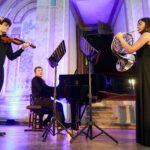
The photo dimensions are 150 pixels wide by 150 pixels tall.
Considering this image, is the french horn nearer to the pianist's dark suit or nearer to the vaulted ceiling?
the pianist's dark suit

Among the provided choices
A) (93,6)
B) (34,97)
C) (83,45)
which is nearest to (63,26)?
(93,6)

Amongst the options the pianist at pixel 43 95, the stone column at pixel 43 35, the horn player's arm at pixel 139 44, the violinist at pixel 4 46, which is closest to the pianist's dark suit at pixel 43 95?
the pianist at pixel 43 95

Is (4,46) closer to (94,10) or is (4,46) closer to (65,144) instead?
(65,144)

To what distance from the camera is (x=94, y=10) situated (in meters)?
7.78

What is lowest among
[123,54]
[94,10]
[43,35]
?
[123,54]

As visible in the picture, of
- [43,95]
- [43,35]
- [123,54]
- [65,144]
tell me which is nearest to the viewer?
[65,144]

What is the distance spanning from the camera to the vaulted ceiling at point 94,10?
7295 millimetres

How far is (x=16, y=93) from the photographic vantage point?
7.18 metres

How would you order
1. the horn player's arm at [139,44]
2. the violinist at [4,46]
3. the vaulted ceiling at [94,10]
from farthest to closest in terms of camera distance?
the vaulted ceiling at [94,10], the violinist at [4,46], the horn player's arm at [139,44]

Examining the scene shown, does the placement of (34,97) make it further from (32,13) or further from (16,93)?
(32,13)

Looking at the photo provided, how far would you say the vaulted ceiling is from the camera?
7295 millimetres

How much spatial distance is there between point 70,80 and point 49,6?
3.65m

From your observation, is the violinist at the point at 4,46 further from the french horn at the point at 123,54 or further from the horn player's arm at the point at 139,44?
the horn player's arm at the point at 139,44

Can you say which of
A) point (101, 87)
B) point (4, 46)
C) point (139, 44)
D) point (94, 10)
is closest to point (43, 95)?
point (101, 87)
